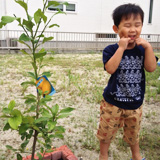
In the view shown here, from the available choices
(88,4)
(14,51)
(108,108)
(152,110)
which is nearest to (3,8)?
(14,51)

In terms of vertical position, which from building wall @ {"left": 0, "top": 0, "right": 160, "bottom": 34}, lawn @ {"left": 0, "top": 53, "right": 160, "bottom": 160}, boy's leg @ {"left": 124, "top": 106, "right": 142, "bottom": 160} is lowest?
lawn @ {"left": 0, "top": 53, "right": 160, "bottom": 160}

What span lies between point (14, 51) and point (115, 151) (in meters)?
9.34

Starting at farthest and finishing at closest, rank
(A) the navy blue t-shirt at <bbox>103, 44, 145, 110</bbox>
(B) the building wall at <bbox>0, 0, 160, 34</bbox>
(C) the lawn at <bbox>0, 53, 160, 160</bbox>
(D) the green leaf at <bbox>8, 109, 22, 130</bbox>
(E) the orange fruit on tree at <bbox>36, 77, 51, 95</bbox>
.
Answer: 1. (B) the building wall at <bbox>0, 0, 160, 34</bbox>
2. (C) the lawn at <bbox>0, 53, 160, 160</bbox>
3. (A) the navy blue t-shirt at <bbox>103, 44, 145, 110</bbox>
4. (E) the orange fruit on tree at <bbox>36, 77, 51, 95</bbox>
5. (D) the green leaf at <bbox>8, 109, 22, 130</bbox>

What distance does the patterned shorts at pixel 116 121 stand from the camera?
62.8 inches

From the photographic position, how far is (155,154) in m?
2.01

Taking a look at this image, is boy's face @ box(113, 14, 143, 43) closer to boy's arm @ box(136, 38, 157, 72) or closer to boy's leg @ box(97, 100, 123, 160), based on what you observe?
boy's arm @ box(136, 38, 157, 72)

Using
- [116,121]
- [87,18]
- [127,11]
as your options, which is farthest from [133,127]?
[87,18]

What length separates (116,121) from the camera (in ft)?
5.29

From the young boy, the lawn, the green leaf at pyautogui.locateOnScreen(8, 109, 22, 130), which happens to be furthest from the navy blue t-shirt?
the green leaf at pyautogui.locateOnScreen(8, 109, 22, 130)

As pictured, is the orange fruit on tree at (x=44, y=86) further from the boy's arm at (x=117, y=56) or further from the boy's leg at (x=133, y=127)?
the boy's leg at (x=133, y=127)

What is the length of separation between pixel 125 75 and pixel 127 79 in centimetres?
3

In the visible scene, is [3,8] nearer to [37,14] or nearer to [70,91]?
[70,91]

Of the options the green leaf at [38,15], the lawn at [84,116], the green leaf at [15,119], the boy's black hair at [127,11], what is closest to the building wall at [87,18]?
the lawn at [84,116]

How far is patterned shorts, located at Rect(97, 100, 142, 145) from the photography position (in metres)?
1.60
